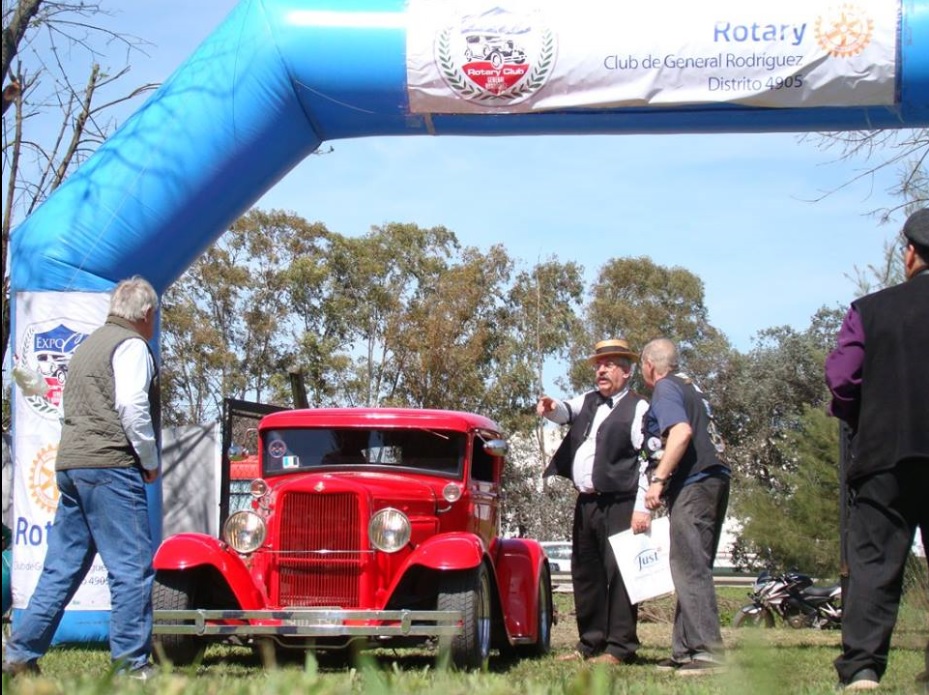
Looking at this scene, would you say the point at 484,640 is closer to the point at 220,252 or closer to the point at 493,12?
the point at 493,12

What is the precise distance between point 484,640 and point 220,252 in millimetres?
26129

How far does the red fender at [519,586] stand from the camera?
759cm

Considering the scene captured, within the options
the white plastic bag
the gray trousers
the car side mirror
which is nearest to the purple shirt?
the gray trousers

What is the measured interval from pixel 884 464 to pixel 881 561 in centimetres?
37

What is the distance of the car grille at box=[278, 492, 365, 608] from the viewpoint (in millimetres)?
6996

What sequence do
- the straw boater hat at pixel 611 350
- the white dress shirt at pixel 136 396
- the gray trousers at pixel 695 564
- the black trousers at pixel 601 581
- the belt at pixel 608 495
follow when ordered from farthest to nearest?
the straw boater hat at pixel 611 350 → the belt at pixel 608 495 → the black trousers at pixel 601 581 → the gray trousers at pixel 695 564 → the white dress shirt at pixel 136 396

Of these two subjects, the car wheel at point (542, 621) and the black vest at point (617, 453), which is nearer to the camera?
the black vest at point (617, 453)

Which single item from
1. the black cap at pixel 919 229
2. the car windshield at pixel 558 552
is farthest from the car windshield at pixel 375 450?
the car windshield at pixel 558 552

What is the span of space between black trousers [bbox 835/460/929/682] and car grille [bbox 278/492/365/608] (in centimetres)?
300

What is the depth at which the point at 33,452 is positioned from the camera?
26.9 feet

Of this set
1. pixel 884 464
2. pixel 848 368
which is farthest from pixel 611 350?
pixel 884 464

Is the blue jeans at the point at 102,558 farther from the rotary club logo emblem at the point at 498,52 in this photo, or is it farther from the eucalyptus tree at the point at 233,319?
the eucalyptus tree at the point at 233,319

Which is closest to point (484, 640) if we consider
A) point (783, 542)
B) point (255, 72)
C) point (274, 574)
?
point (274, 574)

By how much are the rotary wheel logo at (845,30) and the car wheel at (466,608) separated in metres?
3.84
